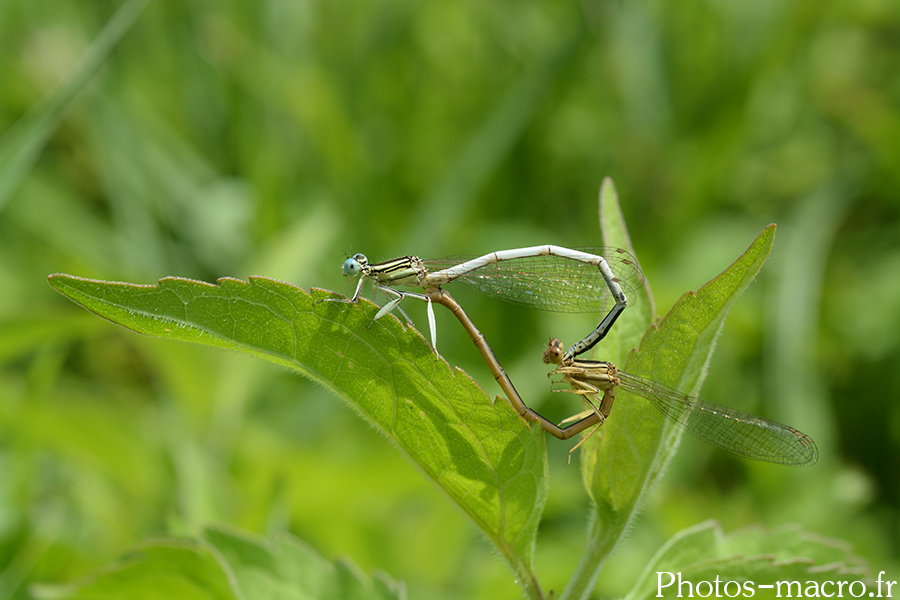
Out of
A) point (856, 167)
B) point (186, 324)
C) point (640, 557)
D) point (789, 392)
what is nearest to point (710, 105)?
point (856, 167)

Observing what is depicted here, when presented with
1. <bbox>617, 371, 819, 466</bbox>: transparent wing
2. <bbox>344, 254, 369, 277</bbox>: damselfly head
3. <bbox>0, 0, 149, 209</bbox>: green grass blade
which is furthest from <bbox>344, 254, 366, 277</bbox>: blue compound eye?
<bbox>0, 0, 149, 209</bbox>: green grass blade

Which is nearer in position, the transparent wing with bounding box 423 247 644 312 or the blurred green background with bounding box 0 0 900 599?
the transparent wing with bounding box 423 247 644 312

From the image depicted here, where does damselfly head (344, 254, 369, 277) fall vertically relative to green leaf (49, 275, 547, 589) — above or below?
above

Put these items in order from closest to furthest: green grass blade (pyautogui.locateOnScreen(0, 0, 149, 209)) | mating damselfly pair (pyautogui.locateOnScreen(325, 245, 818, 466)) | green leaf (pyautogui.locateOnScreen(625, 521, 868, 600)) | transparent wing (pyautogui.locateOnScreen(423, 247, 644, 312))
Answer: green leaf (pyautogui.locateOnScreen(625, 521, 868, 600))
mating damselfly pair (pyautogui.locateOnScreen(325, 245, 818, 466))
green grass blade (pyautogui.locateOnScreen(0, 0, 149, 209))
transparent wing (pyautogui.locateOnScreen(423, 247, 644, 312))

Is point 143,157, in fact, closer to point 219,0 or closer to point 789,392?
point 219,0

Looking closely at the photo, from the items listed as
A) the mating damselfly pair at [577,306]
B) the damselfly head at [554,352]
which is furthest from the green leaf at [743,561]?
the damselfly head at [554,352]

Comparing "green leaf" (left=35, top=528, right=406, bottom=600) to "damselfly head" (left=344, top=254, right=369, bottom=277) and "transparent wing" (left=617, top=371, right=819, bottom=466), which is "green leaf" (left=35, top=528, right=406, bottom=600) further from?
"transparent wing" (left=617, top=371, right=819, bottom=466)

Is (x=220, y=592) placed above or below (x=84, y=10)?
below
